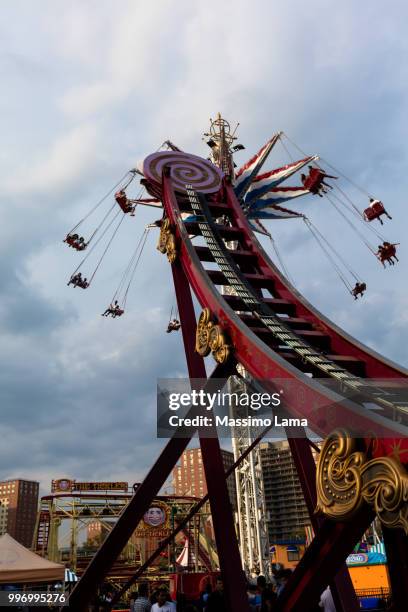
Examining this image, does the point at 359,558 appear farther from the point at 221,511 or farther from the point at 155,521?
the point at 221,511

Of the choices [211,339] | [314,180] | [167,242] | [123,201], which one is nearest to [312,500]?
[211,339]

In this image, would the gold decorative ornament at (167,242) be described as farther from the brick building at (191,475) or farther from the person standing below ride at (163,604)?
the brick building at (191,475)

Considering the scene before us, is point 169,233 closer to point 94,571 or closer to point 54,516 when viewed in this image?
point 94,571

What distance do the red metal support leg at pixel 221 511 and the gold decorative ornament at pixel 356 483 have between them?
3.35 m

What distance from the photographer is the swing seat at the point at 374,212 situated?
16438 mm

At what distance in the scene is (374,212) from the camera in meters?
16.5

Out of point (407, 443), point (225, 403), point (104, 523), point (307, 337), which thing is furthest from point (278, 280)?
point (104, 523)

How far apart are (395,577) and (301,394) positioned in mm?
2628

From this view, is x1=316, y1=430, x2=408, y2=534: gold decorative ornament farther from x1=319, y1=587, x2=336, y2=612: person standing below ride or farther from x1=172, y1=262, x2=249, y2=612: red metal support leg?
x1=319, y1=587, x2=336, y2=612: person standing below ride

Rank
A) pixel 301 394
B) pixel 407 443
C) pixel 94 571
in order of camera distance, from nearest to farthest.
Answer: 1. pixel 407 443
2. pixel 301 394
3. pixel 94 571

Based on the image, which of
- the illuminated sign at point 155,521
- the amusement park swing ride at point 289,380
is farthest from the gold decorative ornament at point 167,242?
the illuminated sign at point 155,521

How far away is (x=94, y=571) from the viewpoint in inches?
389

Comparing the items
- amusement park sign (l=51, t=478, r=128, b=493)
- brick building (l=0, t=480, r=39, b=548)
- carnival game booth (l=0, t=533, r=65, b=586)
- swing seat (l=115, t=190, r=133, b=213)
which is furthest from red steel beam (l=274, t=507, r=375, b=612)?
brick building (l=0, t=480, r=39, b=548)

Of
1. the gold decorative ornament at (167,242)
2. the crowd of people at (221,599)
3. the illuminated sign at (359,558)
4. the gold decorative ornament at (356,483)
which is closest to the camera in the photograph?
the gold decorative ornament at (356,483)
